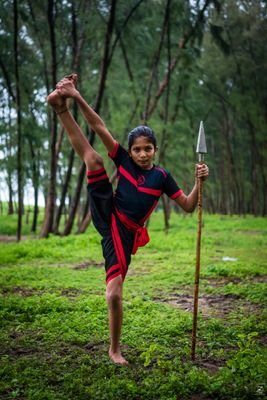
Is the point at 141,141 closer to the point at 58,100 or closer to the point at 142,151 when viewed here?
the point at 142,151

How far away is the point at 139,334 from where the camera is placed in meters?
4.66

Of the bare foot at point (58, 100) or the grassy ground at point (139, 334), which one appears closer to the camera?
the grassy ground at point (139, 334)

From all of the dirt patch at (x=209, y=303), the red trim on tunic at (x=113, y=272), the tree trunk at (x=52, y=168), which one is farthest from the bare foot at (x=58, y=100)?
the tree trunk at (x=52, y=168)

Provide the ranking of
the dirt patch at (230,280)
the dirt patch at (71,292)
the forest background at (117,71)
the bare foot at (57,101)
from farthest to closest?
the forest background at (117,71) → the dirt patch at (230,280) → the dirt patch at (71,292) → the bare foot at (57,101)

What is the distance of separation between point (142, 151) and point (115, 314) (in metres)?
1.43

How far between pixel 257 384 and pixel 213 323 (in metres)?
1.67

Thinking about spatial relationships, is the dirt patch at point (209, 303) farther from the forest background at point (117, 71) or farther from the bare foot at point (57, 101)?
the forest background at point (117, 71)

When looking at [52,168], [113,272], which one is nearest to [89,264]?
[52,168]

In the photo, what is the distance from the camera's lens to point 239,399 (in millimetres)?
3027

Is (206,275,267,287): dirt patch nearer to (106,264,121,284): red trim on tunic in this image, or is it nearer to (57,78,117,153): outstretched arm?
(106,264,121,284): red trim on tunic

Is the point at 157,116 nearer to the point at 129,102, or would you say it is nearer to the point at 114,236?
the point at 129,102

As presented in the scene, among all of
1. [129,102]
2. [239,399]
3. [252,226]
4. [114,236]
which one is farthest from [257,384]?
[252,226]

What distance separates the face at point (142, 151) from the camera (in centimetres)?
402

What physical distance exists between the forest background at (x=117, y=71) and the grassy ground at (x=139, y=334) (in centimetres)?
663
